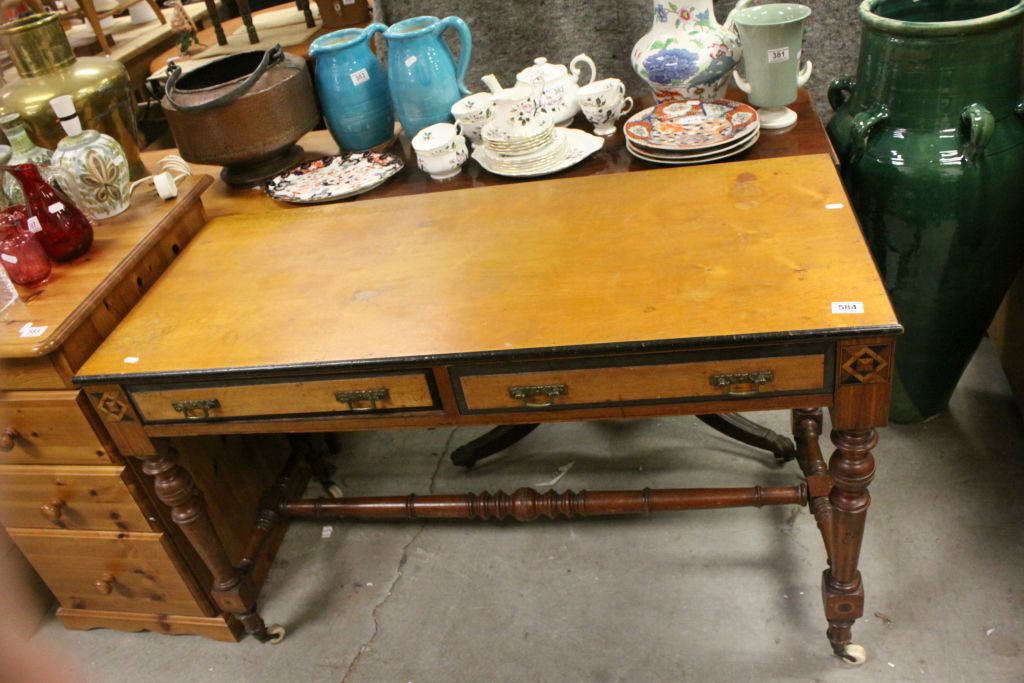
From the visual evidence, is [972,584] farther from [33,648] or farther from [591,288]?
[33,648]

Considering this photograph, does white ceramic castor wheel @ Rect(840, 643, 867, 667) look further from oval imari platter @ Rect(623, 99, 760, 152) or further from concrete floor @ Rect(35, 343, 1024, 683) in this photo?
oval imari platter @ Rect(623, 99, 760, 152)

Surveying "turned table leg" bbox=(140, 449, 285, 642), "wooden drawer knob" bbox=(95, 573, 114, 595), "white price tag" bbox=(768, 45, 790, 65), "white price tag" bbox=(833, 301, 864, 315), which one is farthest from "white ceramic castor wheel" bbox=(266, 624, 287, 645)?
"white price tag" bbox=(768, 45, 790, 65)

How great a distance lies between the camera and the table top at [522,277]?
1187 millimetres

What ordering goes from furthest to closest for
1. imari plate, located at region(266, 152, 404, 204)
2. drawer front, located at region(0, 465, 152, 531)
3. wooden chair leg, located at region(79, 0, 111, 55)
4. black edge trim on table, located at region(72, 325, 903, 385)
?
wooden chair leg, located at region(79, 0, 111, 55), imari plate, located at region(266, 152, 404, 204), drawer front, located at region(0, 465, 152, 531), black edge trim on table, located at region(72, 325, 903, 385)

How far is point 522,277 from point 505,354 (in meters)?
0.20

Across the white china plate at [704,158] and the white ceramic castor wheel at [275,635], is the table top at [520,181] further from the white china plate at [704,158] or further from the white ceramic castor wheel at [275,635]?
the white ceramic castor wheel at [275,635]

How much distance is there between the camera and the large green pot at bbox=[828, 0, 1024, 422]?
1.50 meters

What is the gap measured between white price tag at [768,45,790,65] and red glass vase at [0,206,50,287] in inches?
53.7

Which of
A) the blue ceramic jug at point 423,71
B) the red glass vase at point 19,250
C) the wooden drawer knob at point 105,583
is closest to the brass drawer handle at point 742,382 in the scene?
the blue ceramic jug at point 423,71

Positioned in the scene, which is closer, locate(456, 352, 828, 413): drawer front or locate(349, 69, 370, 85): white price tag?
locate(456, 352, 828, 413): drawer front

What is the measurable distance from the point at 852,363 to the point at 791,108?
0.83 meters

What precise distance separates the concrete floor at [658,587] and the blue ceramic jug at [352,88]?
85 centimetres

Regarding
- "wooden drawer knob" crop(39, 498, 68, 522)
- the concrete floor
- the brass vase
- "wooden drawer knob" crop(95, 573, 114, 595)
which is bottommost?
the concrete floor

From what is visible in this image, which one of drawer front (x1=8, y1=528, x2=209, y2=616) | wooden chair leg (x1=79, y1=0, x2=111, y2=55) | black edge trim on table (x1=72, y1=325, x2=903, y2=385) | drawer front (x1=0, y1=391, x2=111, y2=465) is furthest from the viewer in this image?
wooden chair leg (x1=79, y1=0, x2=111, y2=55)
